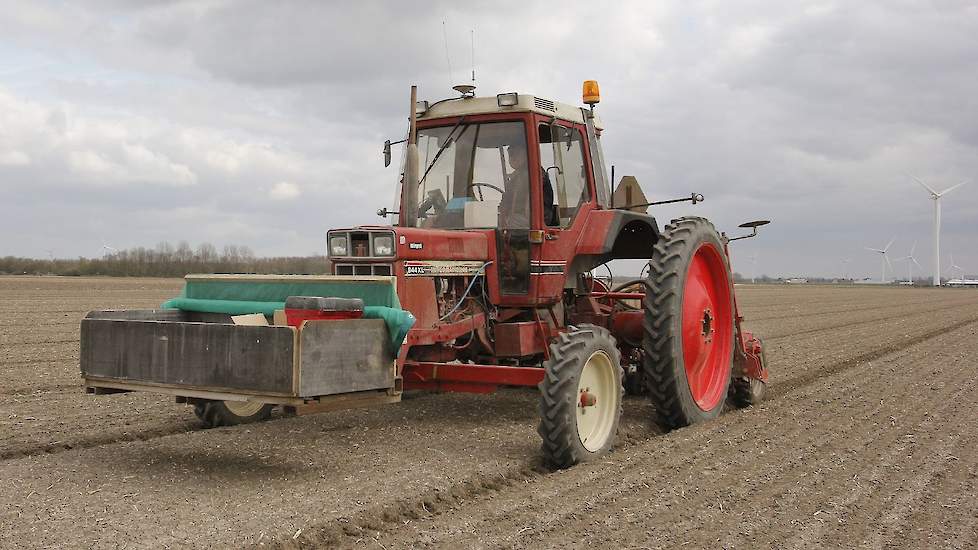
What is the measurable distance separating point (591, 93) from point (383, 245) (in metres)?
Answer: 2.72

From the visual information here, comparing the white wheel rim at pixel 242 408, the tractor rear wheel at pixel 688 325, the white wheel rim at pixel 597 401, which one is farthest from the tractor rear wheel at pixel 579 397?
the white wheel rim at pixel 242 408

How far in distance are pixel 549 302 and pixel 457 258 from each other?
1.13 meters

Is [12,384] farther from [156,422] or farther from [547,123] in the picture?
[547,123]

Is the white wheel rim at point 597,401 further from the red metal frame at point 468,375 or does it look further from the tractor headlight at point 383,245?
the tractor headlight at point 383,245

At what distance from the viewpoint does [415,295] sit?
6.12 m

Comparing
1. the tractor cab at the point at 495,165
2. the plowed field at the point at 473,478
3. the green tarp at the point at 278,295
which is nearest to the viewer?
the plowed field at the point at 473,478

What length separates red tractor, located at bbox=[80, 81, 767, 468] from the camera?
17.1 ft

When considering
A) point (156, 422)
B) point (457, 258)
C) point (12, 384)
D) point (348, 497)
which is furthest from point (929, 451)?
point (12, 384)

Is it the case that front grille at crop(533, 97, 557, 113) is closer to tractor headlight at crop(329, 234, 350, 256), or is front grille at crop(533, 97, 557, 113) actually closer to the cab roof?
the cab roof

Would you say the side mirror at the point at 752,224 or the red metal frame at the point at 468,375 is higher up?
the side mirror at the point at 752,224

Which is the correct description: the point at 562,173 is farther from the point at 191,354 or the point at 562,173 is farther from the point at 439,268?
the point at 191,354

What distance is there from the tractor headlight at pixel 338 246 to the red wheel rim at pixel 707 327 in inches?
115

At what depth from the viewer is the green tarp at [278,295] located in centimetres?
547

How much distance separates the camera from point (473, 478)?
549cm
